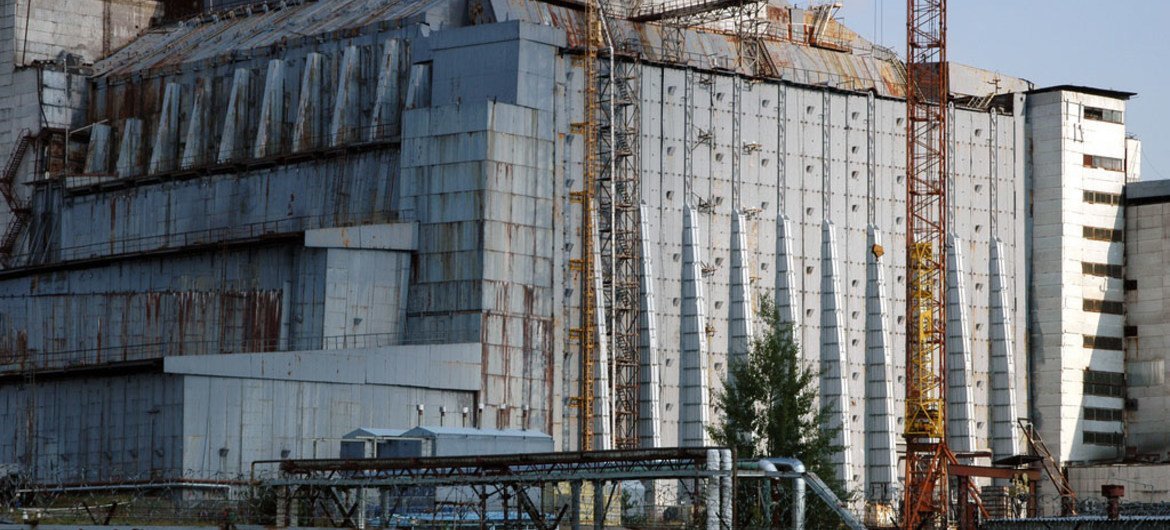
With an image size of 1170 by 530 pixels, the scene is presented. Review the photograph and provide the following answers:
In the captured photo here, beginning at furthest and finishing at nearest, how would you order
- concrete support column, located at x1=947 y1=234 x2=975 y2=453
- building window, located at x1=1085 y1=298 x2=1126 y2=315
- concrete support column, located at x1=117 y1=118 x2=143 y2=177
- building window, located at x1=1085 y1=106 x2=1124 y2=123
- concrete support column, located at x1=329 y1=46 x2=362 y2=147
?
building window, located at x1=1085 y1=106 x2=1124 y2=123 < building window, located at x1=1085 y1=298 x2=1126 y2=315 < concrete support column, located at x1=117 y1=118 x2=143 y2=177 < concrete support column, located at x1=947 y1=234 x2=975 y2=453 < concrete support column, located at x1=329 y1=46 x2=362 y2=147

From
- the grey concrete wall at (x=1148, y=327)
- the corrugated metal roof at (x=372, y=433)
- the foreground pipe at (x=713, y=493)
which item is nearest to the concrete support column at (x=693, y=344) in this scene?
the corrugated metal roof at (x=372, y=433)

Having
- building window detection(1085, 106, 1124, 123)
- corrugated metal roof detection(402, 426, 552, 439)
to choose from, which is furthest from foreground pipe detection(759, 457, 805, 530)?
building window detection(1085, 106, 1124, 123)

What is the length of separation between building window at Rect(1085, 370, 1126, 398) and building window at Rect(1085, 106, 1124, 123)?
18722 millimetres

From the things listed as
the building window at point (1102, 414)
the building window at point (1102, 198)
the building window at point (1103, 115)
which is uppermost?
the building window at point (1103, 115)

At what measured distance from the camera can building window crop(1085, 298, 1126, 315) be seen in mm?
173000

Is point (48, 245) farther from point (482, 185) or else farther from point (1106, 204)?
point (1106, 204)

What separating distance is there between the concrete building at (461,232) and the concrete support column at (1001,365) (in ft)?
0.77

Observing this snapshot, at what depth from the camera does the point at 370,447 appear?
4953 inches

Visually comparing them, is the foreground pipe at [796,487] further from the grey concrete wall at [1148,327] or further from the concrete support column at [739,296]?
the grey concrete wall at [1148,327]

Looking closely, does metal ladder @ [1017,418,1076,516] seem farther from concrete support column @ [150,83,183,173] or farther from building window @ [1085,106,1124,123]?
concrete support column @ [150,83,183,173]

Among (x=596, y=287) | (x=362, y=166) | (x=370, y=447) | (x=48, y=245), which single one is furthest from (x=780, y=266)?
(x=48, y=245)

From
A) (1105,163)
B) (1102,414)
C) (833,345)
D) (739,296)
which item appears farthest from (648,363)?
(1105,163)

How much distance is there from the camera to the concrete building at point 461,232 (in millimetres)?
137625

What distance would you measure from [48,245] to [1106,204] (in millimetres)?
76447
